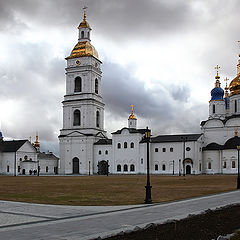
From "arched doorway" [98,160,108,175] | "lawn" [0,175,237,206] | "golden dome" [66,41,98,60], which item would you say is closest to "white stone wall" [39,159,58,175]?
"arched doorway" [98,160,108,175]

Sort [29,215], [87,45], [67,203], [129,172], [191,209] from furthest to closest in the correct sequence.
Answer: [87,45]
[129,172]
[67,203]
[191,209]
[29,215]

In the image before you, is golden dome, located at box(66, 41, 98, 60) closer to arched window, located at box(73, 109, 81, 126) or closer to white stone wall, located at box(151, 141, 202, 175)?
arched window, located at box(73, 109, 81, 126)

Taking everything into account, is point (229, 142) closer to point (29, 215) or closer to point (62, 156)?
point (62, 156)

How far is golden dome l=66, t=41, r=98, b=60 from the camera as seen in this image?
301 ft

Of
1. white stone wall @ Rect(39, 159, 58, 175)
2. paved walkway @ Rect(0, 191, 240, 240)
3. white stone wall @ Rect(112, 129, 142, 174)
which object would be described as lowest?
white stone wall @ Rect(39, 159, 58, 175)

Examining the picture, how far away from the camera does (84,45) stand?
92.4 metres

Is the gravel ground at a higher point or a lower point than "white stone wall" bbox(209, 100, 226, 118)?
lower

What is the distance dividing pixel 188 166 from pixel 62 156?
1246 inches

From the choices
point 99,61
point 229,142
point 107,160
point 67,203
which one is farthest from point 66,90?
point 67,203

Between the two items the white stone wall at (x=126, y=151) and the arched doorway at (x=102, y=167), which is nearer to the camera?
the white stone wall at (x=126, y=151)

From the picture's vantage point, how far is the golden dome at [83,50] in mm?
91875

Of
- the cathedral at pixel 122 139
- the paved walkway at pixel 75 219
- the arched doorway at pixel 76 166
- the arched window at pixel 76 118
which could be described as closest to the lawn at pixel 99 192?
the paved walkway at pixel 75 219

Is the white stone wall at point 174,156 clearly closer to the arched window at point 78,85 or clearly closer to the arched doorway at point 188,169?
the arched doorway at point 188,169

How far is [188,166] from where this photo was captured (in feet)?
268
